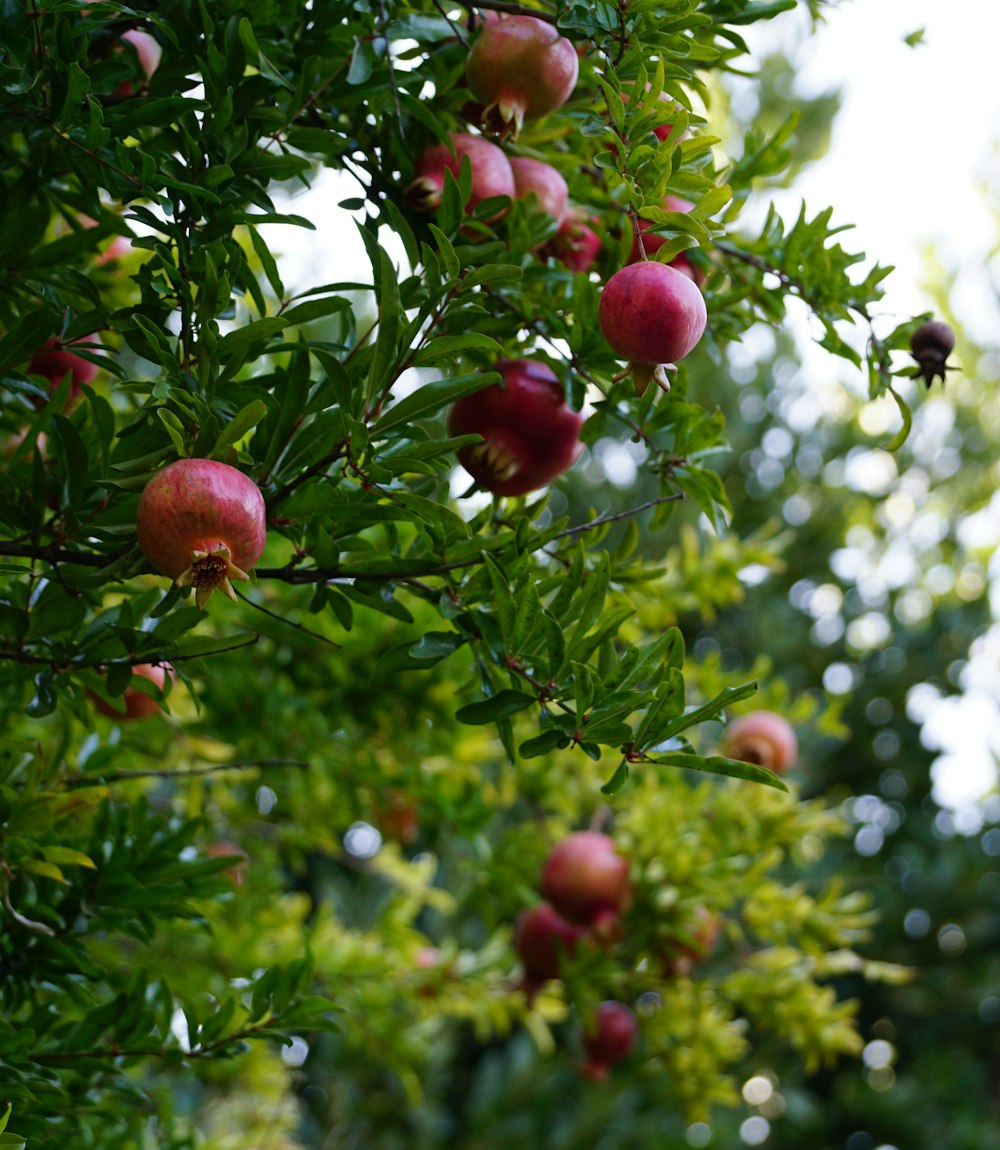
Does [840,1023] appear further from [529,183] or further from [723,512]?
[529,183]

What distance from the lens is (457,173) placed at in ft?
2.06

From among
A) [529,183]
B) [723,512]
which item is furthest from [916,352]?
[529,183]

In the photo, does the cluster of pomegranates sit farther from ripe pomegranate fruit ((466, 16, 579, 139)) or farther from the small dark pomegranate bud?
ripe pomegranate fruit ((466, 16, 579, 139))

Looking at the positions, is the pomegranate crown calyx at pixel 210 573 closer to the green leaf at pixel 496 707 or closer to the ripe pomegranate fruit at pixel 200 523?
the ripe pomegranate fruit at pixel 200 523

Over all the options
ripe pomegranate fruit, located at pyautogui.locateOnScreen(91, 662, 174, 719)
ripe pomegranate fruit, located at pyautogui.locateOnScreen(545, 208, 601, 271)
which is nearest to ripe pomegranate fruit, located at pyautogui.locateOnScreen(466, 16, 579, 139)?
ripe pomegranate fruit, located at pyautogui.locateOnScreen(545, 208, 601, 271)

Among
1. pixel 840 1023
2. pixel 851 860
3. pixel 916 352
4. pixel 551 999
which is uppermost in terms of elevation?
pixel 916 352

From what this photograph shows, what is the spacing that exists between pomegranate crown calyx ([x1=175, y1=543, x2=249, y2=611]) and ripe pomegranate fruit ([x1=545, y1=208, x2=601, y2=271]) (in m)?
0.35

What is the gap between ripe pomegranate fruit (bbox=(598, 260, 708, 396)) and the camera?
505mm

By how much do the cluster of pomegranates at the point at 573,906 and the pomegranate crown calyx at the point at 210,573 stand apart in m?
0.75

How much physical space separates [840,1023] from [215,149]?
109cm

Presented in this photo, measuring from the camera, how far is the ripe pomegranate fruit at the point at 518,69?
22.6 inches

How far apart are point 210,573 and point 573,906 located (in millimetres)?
772

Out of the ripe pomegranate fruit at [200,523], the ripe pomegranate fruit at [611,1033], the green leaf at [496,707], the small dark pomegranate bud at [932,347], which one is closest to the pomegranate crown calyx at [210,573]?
the ripe pomegranate fruit at [200,523]

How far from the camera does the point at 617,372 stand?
2.18 feet
